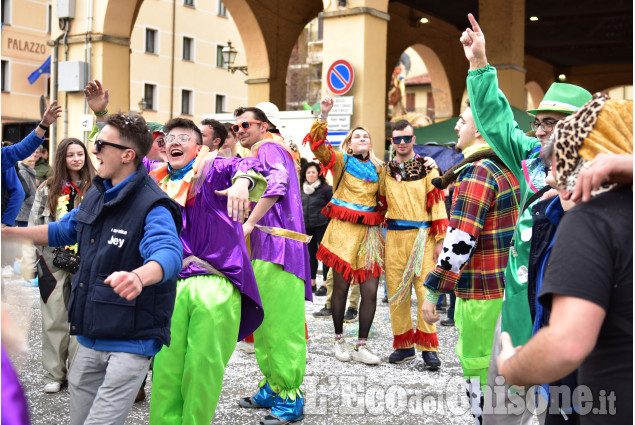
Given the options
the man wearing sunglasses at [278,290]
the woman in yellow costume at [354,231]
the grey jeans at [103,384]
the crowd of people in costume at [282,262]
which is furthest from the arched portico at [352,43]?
the grey jeans at [103,384]

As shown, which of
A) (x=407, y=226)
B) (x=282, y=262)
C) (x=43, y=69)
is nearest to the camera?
(x=282, y=262)

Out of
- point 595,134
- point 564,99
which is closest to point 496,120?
point 564,99

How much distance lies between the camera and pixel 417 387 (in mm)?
5738

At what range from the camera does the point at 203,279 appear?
3.86 m

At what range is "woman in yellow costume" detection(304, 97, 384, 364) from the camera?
6812 mm

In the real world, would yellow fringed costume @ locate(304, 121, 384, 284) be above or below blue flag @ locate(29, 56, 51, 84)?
below

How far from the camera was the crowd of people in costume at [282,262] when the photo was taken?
179 cm

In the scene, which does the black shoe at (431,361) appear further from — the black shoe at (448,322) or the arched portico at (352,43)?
the arched portico at (352,43)

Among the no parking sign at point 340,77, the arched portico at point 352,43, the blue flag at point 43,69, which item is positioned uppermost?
the blue flag at point 43,69

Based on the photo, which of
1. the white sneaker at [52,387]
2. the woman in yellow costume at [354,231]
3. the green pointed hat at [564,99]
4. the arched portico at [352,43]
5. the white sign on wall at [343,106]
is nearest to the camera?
the green pointed hat at [564,99]

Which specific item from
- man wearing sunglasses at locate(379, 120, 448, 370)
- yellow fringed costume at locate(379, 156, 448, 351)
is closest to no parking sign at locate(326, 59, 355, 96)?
man wearing sunglasses at locate(379, 120, 448, 370)

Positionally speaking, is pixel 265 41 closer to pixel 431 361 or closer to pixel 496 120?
pixel 431 361

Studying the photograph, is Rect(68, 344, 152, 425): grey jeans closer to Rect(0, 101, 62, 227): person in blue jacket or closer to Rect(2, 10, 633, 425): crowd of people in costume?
Rect(2, 10, 633, 425): crowd of people in costume

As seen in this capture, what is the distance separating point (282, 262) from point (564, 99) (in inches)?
86.6
